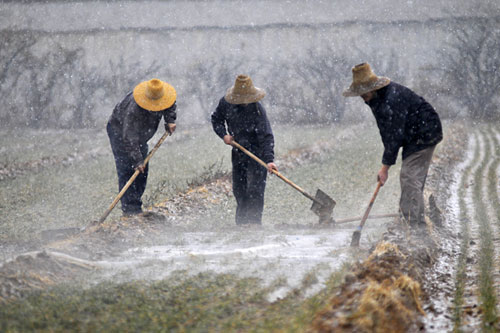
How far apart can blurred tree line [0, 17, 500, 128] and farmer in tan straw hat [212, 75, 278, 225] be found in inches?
822

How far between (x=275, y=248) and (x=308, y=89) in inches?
967

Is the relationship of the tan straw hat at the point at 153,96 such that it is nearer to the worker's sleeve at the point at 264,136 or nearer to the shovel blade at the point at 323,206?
the worker's sleeve at the point at 264,136

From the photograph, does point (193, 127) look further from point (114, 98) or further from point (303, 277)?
point (303, 277)

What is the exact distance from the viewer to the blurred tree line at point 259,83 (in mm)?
26688

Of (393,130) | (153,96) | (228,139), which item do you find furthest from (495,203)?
(153,96)

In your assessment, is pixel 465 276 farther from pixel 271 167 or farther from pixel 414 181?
pixel 271 167

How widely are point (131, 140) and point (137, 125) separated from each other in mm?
222

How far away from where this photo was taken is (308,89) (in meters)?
29.3

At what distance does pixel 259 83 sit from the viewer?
95.1ft

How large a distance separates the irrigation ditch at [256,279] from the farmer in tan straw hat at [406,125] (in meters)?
0.44

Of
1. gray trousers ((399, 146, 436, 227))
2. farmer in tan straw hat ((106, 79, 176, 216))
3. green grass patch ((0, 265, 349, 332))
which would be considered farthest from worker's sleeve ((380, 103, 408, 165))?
farmer in tan straw hat ((106, 79, 176, 216))

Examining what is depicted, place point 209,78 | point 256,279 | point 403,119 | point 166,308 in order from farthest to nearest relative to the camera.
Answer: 1. point 209,78
2. point 403,119
3. point 256,279
4. point 166,308

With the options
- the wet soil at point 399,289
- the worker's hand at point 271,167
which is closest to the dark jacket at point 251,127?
the worker's hand at point 271,167

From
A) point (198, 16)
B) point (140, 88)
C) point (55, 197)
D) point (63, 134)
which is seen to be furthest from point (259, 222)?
point (198, 16)
